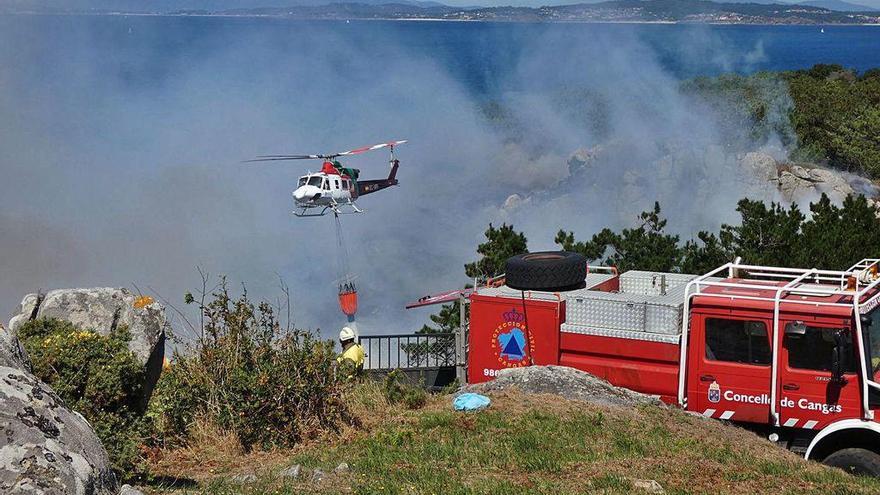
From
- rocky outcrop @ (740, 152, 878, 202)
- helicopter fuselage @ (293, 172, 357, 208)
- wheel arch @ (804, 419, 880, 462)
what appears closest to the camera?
wheel arch @ (804, 419, 880, 462)

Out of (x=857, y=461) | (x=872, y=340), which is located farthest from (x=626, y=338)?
(x=857, y=461)

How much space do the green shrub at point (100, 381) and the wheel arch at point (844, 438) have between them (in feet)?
22.0

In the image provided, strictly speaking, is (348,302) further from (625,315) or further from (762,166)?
(762,166)

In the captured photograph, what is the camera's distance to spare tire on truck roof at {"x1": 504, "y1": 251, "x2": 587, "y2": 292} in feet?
44.4

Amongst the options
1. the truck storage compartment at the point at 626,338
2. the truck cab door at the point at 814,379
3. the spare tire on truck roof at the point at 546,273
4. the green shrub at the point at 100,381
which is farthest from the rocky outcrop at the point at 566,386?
the green shrub at the point at 100,381

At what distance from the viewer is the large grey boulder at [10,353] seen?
6101 mm

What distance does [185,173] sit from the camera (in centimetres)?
9306

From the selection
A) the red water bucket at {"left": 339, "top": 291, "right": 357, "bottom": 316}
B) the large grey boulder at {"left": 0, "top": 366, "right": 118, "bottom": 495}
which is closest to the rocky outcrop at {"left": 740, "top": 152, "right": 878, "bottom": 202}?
the red water bucket at {"left": 339, "top": 291, "right": 357, "bottom": 316}

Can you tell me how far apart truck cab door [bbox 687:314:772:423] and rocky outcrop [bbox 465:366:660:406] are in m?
0.57

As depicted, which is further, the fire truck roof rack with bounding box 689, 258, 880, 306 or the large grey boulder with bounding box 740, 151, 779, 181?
the large grey boulder with bounding box 740, 151, 779, 181

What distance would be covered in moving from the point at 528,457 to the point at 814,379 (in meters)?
3.63

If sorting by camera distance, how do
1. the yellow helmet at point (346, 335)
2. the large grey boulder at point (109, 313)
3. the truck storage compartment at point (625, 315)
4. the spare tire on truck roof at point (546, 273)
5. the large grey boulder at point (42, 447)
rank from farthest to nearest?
the spare tire on truck roof at point (546, 273) < the yellow helmet at point (346, 335) < the truck storage compartment at point (625, 315) < the large grey boulder at point (109, 313) < the large grey boulder at point (42, 447)

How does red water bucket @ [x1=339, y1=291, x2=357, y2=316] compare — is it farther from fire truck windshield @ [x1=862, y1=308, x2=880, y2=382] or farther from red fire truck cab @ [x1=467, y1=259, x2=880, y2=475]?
fire truck windshield @ [x1=862, y1=308, x2=880, y2=382]

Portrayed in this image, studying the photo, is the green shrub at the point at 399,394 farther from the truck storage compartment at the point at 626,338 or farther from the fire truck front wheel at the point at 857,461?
the fire truck front wheel at the point at 857,461
